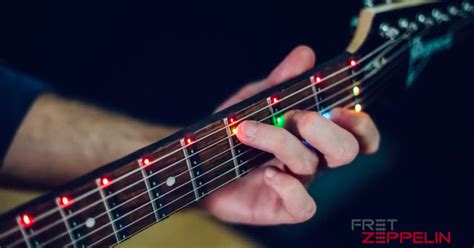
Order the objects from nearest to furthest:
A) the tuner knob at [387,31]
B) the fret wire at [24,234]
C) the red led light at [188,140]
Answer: the fret wire at [24,234] < the red led light at [188,140] < the tuner knob at [387,31]

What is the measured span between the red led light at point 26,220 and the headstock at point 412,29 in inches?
25.1

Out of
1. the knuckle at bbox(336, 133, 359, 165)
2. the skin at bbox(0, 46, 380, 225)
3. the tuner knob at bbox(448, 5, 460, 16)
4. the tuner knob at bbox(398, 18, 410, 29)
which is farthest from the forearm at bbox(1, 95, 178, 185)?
the tuner knob at bbox(448, 5, 460, 16)

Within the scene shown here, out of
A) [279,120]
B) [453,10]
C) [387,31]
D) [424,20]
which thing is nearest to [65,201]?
[279,120]

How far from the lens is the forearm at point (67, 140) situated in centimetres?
101

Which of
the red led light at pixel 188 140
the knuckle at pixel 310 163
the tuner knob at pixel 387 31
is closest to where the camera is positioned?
the red led light at pixel 188 140

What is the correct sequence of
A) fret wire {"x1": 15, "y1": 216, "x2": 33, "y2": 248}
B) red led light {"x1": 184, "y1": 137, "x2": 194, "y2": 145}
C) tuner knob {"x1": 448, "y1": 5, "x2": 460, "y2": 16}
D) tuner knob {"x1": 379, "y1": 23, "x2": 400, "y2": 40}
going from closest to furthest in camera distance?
fret wire {"x1": 15, "y1": 216, "x2": 33, "y2": 248}
red led light {"x1": 184, "y1": 137, "x2": 194, "y2": 145}
tuner knob {"x1": 379, "y1": 23, "x2": 400, "y2": 40}
tuner knob {"x1": 448, "y1": 5, "x2": 460, "y2": 16}

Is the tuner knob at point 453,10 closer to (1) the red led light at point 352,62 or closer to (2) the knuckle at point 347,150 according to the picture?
(1) the red led light at point 352,62

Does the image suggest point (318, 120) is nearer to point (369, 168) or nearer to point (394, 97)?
point (394, 97)

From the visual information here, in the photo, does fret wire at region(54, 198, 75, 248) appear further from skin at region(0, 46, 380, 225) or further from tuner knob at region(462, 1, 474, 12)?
tuner knob at region(462, 1, 474, 12)

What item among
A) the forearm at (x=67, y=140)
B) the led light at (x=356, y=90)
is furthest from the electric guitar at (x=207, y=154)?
the forearm at (x=67, y=140)

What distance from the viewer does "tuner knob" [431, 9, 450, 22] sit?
0.94m

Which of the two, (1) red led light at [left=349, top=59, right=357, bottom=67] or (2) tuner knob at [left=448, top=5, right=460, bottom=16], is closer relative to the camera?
(1) red led light at [left=349, top=59, right=357, bottom=67]

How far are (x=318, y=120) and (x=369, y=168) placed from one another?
1.73 feet

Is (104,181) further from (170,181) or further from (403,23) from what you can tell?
(403,23)
